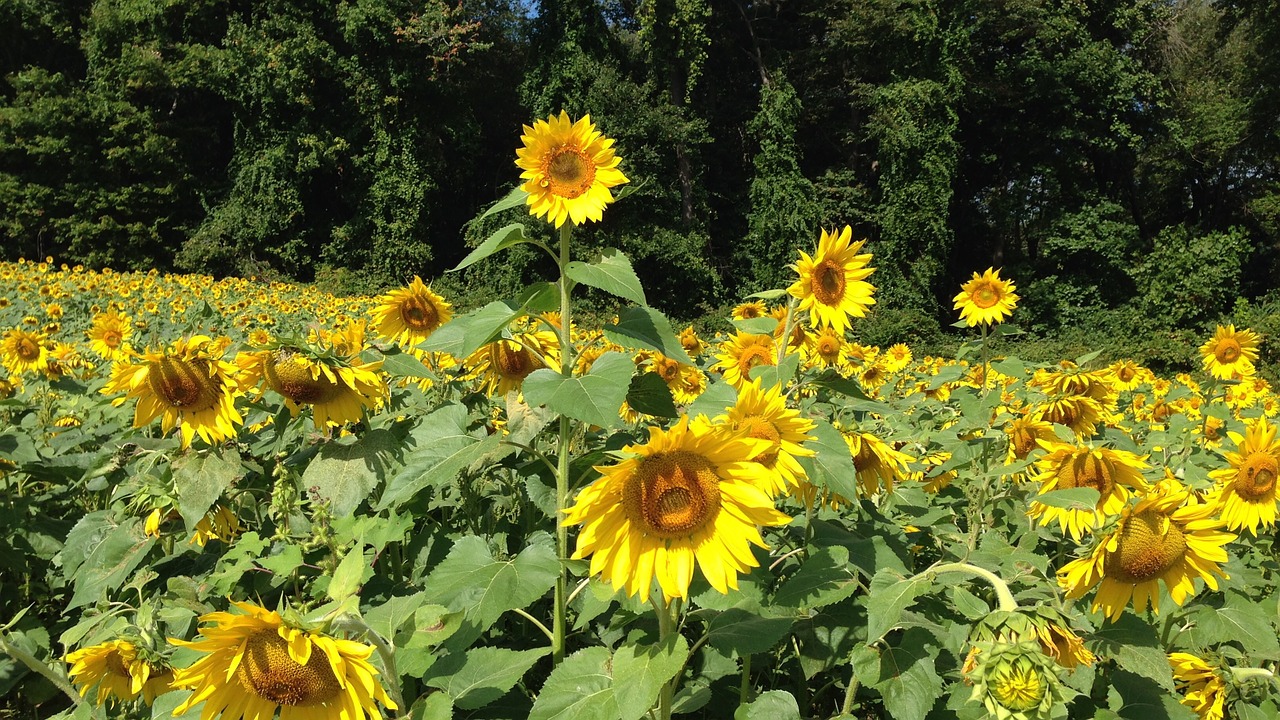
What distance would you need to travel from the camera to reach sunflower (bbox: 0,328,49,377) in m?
3.55

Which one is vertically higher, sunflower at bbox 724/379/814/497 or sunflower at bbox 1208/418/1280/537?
sunflower at bbox 724/379/814/497

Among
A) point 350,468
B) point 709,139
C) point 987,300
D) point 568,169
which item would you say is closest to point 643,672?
point 350,468

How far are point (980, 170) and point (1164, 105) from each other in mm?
4164

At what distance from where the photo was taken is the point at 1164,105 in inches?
693

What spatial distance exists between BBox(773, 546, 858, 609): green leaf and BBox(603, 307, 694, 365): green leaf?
1.32 ft

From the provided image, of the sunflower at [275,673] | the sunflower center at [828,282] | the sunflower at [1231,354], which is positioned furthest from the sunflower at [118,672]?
the sunflower at [1231,354]

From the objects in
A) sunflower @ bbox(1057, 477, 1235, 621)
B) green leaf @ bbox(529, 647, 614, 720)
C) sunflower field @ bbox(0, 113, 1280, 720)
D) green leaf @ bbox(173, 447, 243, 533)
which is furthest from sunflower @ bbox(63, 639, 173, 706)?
sunflower @ bbox(1057, 477, 1235, 621)

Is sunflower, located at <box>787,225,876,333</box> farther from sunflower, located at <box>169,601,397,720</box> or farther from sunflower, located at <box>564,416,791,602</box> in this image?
sunflower, located at <box>169,601,397,720</box>

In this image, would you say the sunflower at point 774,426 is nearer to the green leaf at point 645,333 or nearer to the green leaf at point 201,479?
the green leaf at point 645,333

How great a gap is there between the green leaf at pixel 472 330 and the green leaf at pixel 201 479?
1.77 ft

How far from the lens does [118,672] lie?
1.35 meters

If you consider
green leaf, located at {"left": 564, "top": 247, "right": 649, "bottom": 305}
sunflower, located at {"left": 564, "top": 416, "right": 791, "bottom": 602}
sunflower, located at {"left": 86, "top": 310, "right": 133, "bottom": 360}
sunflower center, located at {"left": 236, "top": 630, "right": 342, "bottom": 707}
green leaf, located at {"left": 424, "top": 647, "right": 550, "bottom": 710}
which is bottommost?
sunflower, located at {"left": 86, "top": 310, "right": 133, "bottom": 360}

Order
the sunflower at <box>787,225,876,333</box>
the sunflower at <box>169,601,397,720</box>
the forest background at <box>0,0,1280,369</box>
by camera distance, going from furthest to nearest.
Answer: the forest background at <box>0,0,1280,369</box> < the sunflower at <box>787,225,876,333</box> < the sunflower at <box>169,601,397,720</box>

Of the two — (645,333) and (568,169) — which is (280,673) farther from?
(568,169)
